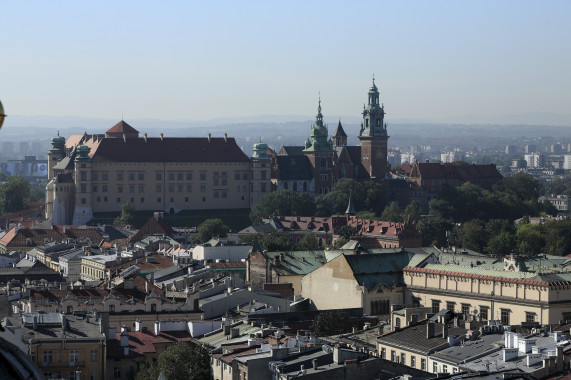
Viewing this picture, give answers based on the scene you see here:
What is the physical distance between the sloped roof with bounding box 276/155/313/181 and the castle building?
8.23 m

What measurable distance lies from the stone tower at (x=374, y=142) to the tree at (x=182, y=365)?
430ft

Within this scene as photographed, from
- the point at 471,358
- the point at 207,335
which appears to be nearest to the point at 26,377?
the point at 471,358

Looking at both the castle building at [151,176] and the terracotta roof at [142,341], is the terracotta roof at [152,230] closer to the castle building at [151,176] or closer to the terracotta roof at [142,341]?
the castle building at [151,176]

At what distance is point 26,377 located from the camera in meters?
4.75

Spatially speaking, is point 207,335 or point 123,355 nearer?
point 123,355

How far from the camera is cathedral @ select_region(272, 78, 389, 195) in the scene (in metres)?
159

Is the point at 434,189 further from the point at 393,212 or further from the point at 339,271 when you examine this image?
the point at 339,271

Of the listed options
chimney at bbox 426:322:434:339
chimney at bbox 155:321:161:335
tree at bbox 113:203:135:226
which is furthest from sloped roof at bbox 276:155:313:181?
chimney at bbox 426:322:434:339

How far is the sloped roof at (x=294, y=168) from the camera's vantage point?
158875 millimetres

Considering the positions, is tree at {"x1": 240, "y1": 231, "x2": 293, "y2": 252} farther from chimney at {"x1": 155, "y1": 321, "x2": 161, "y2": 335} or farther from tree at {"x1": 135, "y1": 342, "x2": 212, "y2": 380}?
tree at {"x1": 135, "y1": 342, "x2": 212, "y2": 380}

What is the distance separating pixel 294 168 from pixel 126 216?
31.3 metres

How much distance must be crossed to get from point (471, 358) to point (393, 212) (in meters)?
107

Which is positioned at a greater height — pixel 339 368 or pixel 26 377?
pixel 26 377

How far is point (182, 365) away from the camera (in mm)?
33125
